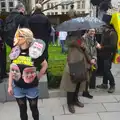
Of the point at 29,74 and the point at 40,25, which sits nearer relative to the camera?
the point at 29,74

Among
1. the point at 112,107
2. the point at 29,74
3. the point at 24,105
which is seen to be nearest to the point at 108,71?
the point at 112,107

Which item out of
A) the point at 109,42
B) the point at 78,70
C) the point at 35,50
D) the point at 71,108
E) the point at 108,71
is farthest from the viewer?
the point at 108,71

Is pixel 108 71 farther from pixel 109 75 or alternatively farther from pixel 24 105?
pixel 24 105

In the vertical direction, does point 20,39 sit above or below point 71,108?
above

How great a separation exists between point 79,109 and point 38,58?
1722mm

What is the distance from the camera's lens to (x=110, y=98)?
17.1 feet

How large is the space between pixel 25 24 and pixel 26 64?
2.05m

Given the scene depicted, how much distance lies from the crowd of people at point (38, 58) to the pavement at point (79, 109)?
0.15m

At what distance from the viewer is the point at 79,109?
4695mm

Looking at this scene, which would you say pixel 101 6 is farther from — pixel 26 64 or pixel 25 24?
pixel 26 64

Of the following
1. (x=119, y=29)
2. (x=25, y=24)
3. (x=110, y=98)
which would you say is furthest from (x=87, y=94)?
(x=25, y=24)

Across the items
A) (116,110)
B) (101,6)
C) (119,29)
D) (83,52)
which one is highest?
(101,6)

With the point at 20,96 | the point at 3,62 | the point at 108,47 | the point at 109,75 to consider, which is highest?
the point at 108,47

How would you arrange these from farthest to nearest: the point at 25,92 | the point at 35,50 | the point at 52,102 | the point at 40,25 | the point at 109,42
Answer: the point at 40,25, the point at 109,42, the point at 52,102, the point at 25,92, the point at 35,50
